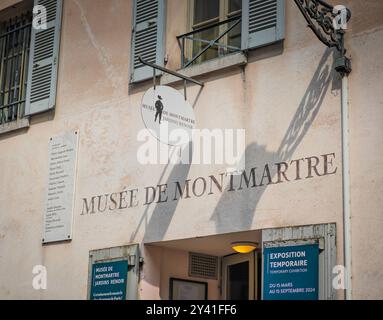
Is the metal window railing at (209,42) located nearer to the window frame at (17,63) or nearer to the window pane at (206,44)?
the window pane at (206,44)

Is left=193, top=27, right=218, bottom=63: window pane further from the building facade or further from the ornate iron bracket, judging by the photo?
the ornate iron bracket

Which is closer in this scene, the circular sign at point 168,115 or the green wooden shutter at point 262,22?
the circular sign at point 168,115

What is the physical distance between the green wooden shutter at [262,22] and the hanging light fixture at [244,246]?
212cm

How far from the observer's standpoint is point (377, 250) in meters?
7.68

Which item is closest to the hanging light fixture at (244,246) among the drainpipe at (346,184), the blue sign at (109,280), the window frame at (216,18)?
the blue sign at (109,280)

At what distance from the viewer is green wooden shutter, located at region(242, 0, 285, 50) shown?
888 cm

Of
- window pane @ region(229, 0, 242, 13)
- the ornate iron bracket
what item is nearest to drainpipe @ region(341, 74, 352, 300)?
the ornate iron bracket

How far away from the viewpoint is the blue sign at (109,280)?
31.8 feet

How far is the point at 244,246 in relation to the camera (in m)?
9.43

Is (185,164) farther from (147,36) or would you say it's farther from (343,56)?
(343,56)

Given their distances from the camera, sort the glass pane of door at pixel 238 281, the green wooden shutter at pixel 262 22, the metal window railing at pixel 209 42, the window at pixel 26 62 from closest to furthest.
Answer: the green wooden shutter at pixel 262 22, the metal window railing at pixel 209 42, the glass pane of door at pixel 238 281, the window at pixel 26 62

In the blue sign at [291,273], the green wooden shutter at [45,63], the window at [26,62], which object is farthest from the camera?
the window at [26,62]

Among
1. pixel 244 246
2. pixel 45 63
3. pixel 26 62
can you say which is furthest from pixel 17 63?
pixel 244 246

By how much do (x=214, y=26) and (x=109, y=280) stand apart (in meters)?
3.17
